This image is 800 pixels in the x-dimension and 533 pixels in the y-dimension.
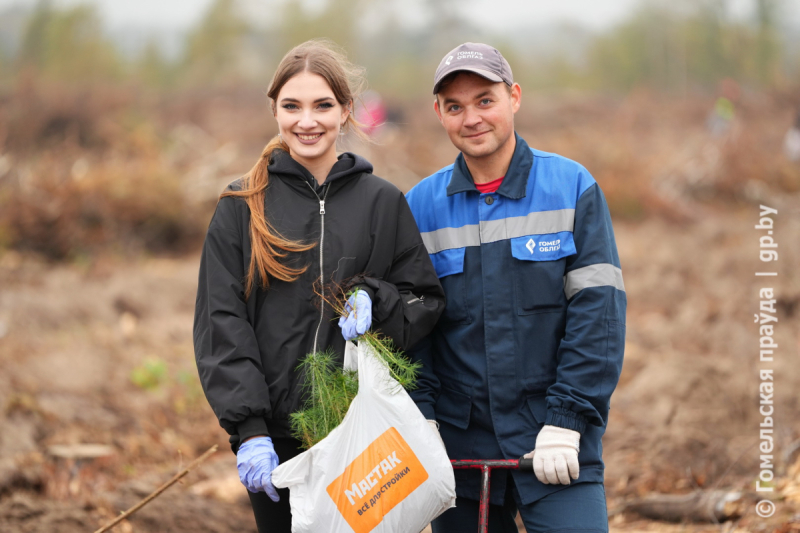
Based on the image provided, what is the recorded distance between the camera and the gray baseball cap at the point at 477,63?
2.30 m

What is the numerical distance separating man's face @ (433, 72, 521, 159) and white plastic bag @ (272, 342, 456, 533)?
0.80 meters

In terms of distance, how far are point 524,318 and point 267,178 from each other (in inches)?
37.6

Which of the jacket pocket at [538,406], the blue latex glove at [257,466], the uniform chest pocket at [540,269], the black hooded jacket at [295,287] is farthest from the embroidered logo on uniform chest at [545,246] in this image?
the blue latex glove at [257,466]

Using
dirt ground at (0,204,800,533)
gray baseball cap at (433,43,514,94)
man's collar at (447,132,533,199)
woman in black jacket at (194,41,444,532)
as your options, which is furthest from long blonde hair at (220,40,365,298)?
dirt ground at (0,204,800,533)

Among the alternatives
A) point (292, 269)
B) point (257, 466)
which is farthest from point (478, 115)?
point (257, 466)

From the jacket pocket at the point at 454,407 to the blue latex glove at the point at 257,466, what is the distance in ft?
2.13

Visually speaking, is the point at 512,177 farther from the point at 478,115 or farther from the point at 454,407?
the point at 454,407

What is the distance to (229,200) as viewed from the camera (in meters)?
2.22

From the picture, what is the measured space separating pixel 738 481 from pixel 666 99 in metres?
24.9

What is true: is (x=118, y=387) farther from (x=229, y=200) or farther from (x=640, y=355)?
(x=640, y=355)

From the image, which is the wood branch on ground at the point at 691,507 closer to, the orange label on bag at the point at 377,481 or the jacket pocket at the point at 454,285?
the jacket pocket at the point at 454,285

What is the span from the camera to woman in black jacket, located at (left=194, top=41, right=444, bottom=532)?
2076mm

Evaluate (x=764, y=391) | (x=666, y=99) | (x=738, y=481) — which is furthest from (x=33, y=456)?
(x=666, y=99)

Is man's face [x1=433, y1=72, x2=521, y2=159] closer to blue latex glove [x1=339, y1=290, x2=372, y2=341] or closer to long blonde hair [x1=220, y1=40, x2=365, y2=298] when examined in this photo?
long blonde hair [x1=220, y1=40, x2=365, y2=298]
